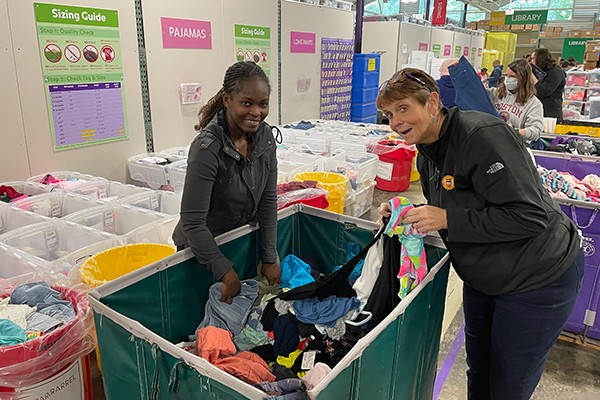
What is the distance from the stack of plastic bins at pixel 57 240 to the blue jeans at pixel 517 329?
6.44ft

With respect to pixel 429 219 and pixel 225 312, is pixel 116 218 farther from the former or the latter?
pixel 429 219

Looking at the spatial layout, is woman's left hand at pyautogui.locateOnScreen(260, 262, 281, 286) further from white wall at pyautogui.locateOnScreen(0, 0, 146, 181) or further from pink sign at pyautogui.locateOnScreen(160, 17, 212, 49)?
pink sign at pyautogui.locateOnScreen(160, 17, 212, 49)

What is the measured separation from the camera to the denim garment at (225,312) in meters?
1.84

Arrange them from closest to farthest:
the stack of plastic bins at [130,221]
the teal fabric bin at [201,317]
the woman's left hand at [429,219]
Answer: the teal fabric bin at [201,317] → the woman's left hand at [429,219] → the stack of plastic bins at [130,221]

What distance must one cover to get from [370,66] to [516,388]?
6.96 meters

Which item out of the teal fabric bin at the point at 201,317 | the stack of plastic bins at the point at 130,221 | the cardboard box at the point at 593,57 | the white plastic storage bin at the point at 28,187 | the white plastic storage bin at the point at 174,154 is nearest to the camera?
the teal fabric bin at the point at 201,317

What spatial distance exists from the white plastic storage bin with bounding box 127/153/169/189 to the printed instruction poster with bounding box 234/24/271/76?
1.77 m

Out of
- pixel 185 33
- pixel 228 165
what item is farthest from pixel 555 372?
pixel 185 33

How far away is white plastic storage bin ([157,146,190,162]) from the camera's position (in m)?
4.34

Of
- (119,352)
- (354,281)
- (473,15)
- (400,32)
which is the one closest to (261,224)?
(354,281)

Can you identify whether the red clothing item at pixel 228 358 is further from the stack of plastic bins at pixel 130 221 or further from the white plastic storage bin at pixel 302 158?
the white plastic storage bin at pixel 302 158

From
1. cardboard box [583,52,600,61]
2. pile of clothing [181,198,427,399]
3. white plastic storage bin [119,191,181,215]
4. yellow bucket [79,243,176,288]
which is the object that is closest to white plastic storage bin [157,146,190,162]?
white plastic storage bin [119,191,181,215]

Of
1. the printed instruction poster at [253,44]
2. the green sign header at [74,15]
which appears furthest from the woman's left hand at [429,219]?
the printed instruction poster at [253,44]

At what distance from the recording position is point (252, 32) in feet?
18.1
